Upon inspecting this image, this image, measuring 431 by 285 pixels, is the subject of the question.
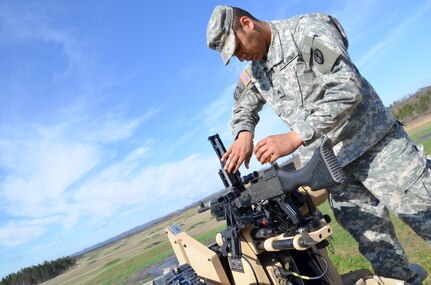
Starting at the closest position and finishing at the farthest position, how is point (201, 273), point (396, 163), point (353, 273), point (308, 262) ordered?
point (396, 163) → point (308, 262) → point (353, 273) → point (201, 273)

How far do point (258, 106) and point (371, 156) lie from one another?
3.85 ft

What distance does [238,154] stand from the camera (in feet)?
10.3

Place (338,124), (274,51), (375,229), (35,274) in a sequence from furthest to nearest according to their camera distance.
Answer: (35,274) < (375,229) < (274,51) < (338,124)

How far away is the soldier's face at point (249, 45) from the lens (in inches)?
118

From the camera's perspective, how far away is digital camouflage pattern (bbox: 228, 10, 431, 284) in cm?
259

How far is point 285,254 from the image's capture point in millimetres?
2988

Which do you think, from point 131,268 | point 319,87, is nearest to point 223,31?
point 319,87

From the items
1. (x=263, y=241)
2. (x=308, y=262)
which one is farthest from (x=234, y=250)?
(x=308, y=262)

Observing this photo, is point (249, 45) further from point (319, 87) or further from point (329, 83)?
point (329, 83)

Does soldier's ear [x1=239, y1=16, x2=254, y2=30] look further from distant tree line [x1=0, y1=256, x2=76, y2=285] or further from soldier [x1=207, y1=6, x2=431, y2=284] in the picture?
distant tree line [x1=0, y1=256, x2=76, y2=285]

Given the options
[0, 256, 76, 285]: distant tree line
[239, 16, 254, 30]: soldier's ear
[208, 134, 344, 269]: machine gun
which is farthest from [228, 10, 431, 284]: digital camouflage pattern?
[0, 256, 76, 285]: distant tree line

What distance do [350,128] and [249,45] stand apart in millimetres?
1009

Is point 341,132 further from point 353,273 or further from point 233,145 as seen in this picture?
point 353,273

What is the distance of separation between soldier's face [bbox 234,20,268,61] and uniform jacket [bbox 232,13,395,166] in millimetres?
83
